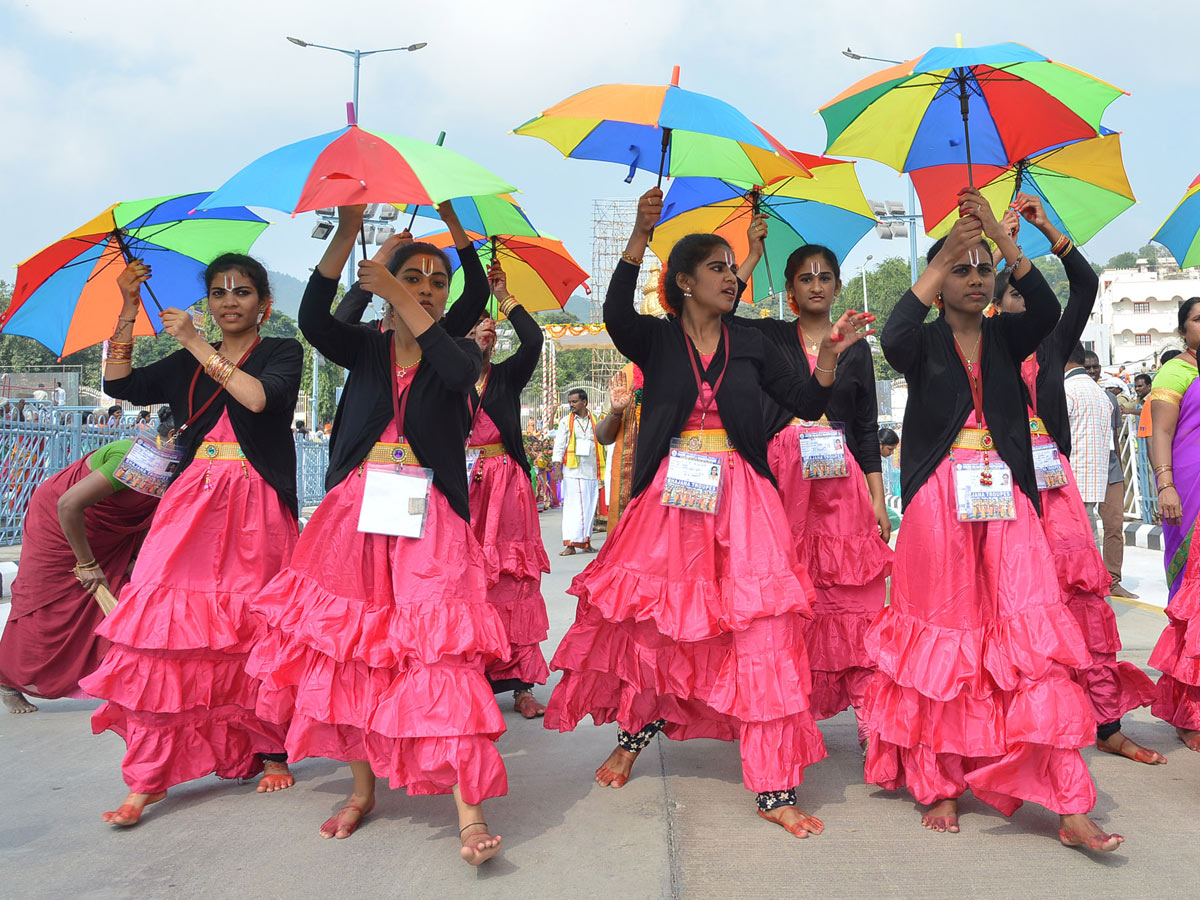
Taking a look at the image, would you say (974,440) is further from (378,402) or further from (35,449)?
(35,449)

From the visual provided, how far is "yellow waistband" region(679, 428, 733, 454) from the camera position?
377 cm

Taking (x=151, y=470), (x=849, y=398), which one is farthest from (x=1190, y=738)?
(x=151, y=470)

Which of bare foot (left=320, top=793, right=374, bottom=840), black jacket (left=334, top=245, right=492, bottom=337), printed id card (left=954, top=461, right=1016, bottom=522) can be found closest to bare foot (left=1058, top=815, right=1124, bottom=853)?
printed id card (left=954, top=461, right=1016, bottom=522)

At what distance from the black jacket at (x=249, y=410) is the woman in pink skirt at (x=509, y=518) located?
122 cm

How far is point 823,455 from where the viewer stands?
183 inches

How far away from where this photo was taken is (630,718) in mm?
3930

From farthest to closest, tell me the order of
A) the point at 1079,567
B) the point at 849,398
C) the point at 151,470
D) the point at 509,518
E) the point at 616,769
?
1. the point at 509,518
2. the point at 849,398
3. the point at 151,470
4. the point at 1079,567
5. the point at 616,769

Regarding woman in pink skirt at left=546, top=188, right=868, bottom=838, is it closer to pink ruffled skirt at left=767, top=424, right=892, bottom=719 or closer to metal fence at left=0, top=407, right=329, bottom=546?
pink ruffled skirt at left=767, top=424, right=892, bottom=719

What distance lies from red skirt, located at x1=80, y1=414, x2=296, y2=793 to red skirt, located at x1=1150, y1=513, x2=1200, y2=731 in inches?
143

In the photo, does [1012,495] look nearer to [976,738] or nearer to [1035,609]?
[1035,609]

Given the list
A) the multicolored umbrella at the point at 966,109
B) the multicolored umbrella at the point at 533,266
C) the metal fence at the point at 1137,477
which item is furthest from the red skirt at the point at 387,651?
the metal fence at the point at 1137,477

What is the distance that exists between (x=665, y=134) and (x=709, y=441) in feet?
4.15

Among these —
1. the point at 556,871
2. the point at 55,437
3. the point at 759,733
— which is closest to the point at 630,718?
the point at 759,733

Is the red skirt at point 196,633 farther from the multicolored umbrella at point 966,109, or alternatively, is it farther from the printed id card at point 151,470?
the multicolored umbrella at point 966,109
